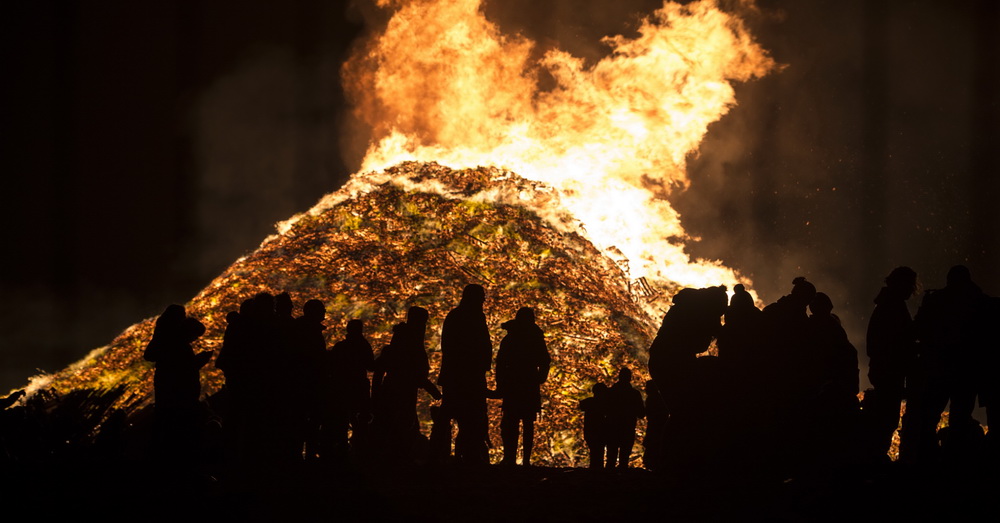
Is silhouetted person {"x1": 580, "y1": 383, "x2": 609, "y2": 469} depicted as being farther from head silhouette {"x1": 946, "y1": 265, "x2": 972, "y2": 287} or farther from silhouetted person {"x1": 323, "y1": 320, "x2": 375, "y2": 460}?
head silhouette {"x1": 946, "y1": 265, "x2": 972, "y2": 287}

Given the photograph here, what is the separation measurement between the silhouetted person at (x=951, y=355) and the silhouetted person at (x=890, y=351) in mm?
463

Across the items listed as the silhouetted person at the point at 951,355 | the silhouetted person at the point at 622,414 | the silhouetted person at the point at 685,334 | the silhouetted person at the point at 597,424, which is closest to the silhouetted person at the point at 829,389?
the silhouetted person at the point at 951,355

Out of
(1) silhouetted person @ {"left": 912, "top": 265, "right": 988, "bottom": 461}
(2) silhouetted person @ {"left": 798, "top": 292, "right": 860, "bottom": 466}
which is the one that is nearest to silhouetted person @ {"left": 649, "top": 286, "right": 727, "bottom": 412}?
(2) silhouetted person @ {"left": 798, "top": 292, "right": 860, "bottom": 466}

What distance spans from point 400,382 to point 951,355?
7786 millimetres

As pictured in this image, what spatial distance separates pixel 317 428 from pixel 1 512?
18.4 feet

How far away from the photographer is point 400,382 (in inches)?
480

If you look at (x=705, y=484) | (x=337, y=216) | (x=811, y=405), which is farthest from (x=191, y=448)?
(x=337, y=216)

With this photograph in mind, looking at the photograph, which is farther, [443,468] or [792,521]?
[443,468]

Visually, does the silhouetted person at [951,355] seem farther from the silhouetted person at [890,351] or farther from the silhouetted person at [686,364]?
the silhouetted person at [686,364]

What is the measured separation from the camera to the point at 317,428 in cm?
1189

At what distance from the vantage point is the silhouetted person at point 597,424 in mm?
15242

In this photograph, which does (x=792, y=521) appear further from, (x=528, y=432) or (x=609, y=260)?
(x=609, y=260)

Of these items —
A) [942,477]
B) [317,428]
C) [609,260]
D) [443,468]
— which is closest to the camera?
[942,477]

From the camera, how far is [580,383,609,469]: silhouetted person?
1524 cm
